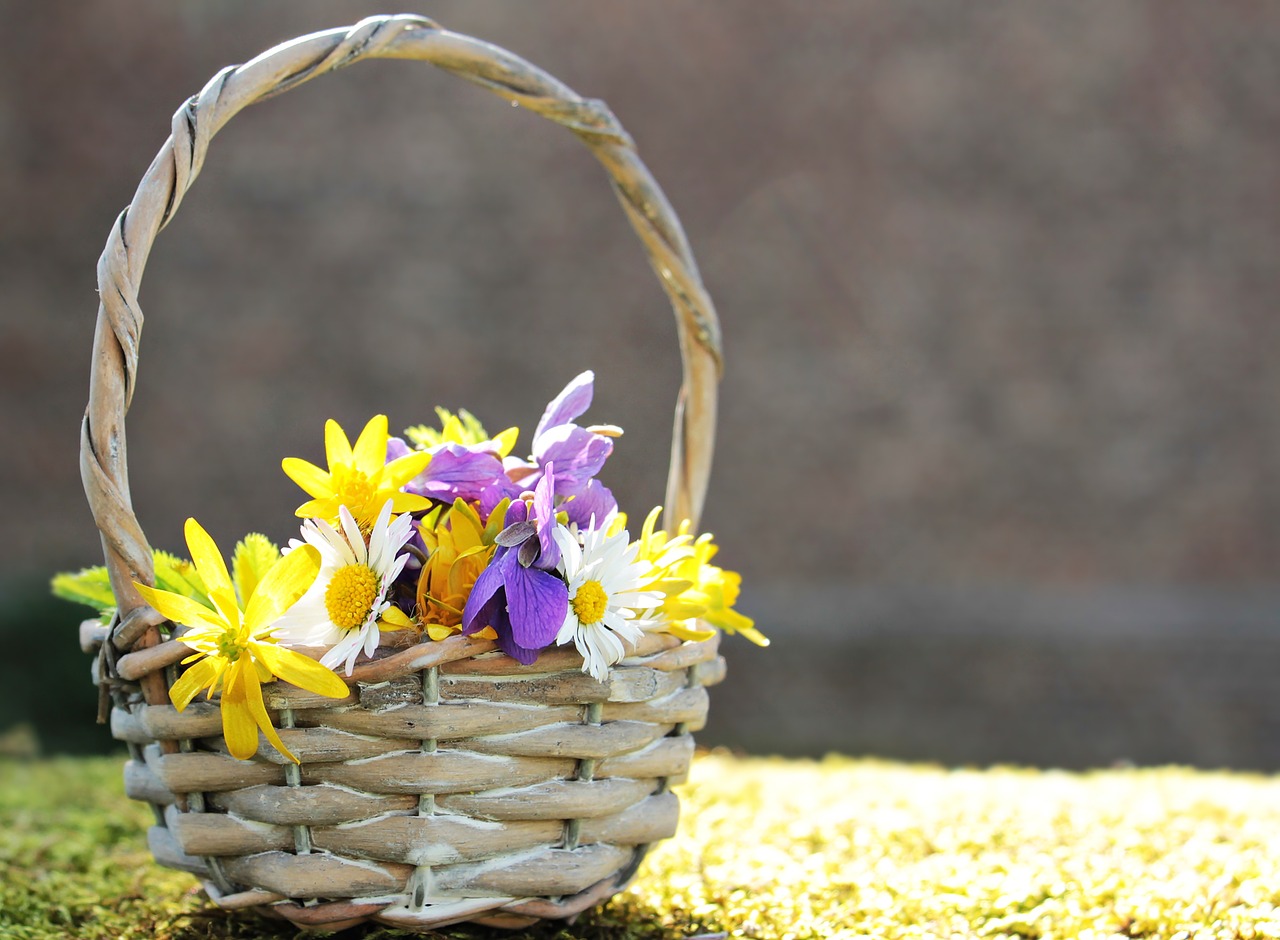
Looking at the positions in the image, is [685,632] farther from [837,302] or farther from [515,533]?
[837,302]

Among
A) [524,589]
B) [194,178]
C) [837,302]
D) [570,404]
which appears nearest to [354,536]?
[524,589]

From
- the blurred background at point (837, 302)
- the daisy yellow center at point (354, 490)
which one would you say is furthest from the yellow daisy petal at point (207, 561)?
the blurred background at point (837, 302)

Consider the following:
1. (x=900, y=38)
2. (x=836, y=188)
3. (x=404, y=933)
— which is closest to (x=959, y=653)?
(x=836, y=188)

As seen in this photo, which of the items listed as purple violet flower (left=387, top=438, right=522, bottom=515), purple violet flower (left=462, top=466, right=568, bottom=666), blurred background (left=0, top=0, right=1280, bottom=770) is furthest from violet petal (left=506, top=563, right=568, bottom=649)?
blurred background (left=0, top=0, right=1280, bottom=770)

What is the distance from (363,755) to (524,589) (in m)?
0.20

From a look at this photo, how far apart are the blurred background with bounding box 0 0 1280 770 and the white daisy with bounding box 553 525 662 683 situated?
14.0 feet

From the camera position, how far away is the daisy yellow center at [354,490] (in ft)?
3.15

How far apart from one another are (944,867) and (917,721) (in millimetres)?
4214

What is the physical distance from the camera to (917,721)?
5387 mm

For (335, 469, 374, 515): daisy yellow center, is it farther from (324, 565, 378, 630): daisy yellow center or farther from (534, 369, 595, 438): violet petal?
(534, 369, 595, 438): violet petal

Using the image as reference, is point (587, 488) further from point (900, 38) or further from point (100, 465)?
point (900, 38)

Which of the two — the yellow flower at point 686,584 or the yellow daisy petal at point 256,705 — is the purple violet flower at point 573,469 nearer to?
the yellow flower at point 686,584

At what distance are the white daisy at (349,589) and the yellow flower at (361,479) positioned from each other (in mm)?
18

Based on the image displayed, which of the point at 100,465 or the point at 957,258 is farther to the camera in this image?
the point at 957,258
